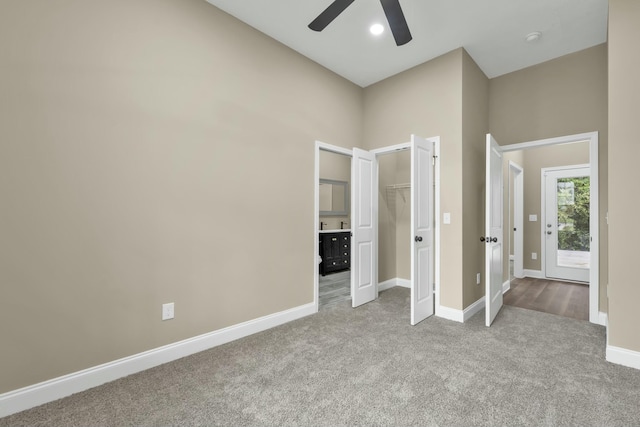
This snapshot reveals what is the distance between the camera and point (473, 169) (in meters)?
3.53

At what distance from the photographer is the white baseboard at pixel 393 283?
4.55 m

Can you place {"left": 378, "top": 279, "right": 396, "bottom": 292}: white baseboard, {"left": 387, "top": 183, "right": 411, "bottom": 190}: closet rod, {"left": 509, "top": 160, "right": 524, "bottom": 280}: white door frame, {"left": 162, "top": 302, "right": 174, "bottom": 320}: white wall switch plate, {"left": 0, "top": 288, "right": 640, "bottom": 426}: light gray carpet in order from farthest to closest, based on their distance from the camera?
{"left": 509, "top": 160, "right": 524, "bottom": 280}: white door frame, {"left": 387, "top": 183, "right": 411, "bottom": 190}: closet rod, {"left": 378, "top": 279, "right": 396, "bottom": 292}: white baseboard, {"left": 162, "top": 302, "right": 174, "bottom": 320}: white wall switch plate, {"left": 0, "top": 288, "right": 640, "bottom": 426}: light gray carpet

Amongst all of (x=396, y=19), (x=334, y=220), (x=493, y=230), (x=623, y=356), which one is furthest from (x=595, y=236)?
(x=334, y=220)

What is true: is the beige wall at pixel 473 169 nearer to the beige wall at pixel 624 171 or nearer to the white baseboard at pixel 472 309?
the white baseboard at pixel 472 309

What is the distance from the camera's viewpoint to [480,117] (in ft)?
12.1

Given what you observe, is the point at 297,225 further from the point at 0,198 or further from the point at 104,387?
the point at 0,198

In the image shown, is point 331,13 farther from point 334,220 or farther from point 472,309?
point 334,220

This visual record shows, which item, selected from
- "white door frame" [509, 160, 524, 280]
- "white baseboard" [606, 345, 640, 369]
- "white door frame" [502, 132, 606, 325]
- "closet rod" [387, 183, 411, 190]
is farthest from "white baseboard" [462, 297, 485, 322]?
"white door frame" [509, 160, 524, 280]

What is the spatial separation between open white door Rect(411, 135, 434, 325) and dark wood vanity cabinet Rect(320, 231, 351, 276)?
7.90 ft

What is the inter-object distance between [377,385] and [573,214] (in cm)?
547

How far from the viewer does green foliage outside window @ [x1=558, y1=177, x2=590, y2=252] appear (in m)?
5.17

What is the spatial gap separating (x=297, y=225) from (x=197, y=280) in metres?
1.22

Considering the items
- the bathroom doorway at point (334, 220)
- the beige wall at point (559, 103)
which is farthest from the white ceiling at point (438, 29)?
the bathroom doorway at point (334, 220)

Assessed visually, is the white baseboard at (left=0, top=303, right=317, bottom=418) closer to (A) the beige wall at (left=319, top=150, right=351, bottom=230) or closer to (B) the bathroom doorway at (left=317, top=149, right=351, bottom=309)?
(B) the bathroom doorway at (left=317, top=149, right=351, bottom=309)
